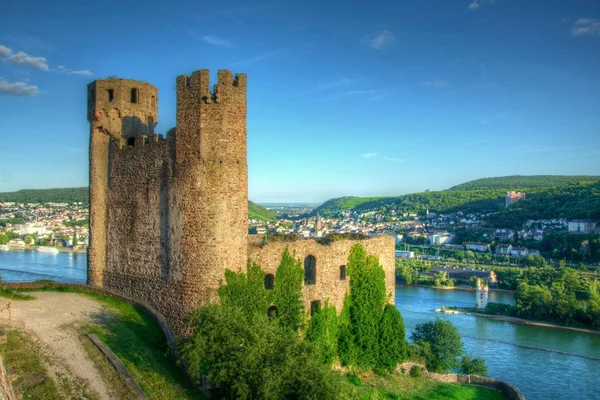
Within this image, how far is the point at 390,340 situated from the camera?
23.9 meters

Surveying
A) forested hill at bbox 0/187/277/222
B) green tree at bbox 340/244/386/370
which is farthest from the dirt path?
forested hill at bbox 0/187/277/222

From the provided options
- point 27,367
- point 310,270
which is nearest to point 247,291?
point 310,270

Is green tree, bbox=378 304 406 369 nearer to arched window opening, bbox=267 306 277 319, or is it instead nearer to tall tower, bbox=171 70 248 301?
arched window opening, bbox=267 306 277 319

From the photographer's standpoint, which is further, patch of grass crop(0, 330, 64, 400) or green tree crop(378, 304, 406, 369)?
green tree crop(378, 304, 406, 369)

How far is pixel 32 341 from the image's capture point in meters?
14.5

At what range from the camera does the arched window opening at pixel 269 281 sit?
765 inches

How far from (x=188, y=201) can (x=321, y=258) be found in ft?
22.2

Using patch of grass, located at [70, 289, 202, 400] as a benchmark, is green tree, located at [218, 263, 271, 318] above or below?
above

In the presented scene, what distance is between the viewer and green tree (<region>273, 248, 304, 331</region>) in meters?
19.6

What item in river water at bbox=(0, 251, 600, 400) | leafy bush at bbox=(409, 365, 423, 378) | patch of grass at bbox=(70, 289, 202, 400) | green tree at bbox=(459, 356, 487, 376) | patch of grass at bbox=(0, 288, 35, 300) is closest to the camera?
patch of grass at bbox=(70, 289, 202, 400)

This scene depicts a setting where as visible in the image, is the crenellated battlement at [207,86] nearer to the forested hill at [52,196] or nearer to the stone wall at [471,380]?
the stone wall at [471,380]

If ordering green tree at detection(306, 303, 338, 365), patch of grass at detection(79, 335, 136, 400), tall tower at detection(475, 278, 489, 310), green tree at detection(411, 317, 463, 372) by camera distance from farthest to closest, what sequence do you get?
tall tower at detection(475, 278, 489, 310) → green tree at detection(411, 317, 463, 372) → green tree at detection(306, 303, 338, 365) → patch of grass at detection(79, 335, 136, 400)

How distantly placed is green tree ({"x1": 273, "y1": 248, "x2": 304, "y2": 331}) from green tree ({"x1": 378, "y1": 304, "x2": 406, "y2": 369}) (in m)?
5.45

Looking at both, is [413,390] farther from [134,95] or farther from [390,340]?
[134,95]
